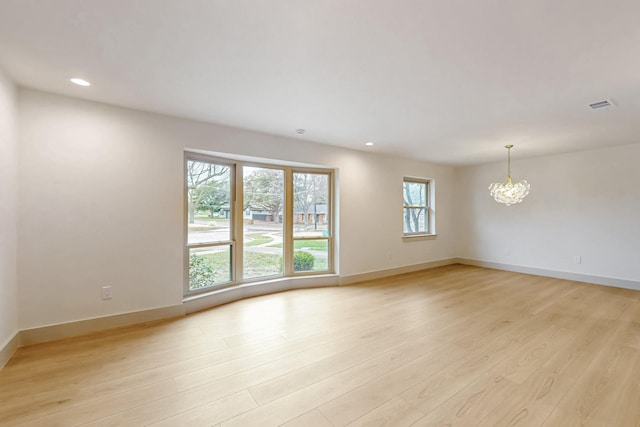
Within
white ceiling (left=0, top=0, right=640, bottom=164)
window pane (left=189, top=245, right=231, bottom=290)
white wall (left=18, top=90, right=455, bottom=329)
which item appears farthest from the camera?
window pane (left=189, top=245, right=231, bottom=290)

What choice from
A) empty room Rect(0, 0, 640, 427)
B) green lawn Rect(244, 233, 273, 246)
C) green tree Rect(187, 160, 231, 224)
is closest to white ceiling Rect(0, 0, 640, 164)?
empty room Rect(0, 0, 640, 427)

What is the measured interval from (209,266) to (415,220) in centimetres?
445

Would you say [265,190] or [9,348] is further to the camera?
[265,190]

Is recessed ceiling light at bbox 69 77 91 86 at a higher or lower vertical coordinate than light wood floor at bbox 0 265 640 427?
higher

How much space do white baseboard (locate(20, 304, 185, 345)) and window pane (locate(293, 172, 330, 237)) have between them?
6.99 feet

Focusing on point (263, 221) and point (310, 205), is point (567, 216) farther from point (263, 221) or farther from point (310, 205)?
point (263, 221)

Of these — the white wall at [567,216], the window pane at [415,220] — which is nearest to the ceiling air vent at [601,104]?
the white wall at [567,216]

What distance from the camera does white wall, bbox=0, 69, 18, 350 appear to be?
6.94 feet

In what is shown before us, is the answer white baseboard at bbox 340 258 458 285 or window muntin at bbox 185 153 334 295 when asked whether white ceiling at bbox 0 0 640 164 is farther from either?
white baseboard at bbox 340 258 458 285

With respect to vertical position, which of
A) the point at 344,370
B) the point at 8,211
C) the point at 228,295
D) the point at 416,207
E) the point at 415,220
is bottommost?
the point at 344,370

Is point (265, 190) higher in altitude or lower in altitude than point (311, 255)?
higher

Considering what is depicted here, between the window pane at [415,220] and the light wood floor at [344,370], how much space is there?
8.44ft

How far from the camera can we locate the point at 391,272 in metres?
5.29

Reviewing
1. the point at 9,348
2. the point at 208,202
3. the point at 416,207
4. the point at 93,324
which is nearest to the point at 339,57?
the point at 208,202
